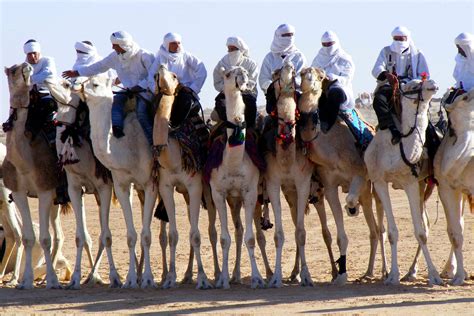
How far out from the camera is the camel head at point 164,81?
1602cm

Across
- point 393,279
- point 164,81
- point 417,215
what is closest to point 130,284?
point 164,81

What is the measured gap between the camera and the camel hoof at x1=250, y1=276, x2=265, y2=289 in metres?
15.8

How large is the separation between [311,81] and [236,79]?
1.06m

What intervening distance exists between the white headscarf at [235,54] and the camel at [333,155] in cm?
125

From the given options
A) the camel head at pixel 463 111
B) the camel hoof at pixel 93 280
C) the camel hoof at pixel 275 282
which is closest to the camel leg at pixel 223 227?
the camel hoof at pixel 275 282

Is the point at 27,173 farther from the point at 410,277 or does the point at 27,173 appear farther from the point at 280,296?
the point at 410,277

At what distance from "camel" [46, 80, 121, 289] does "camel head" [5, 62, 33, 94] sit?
0.31 m

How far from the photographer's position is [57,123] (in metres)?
16.3

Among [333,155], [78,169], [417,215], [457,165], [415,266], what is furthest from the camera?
[415,266]

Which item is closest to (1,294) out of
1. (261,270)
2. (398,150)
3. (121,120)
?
(121,120)

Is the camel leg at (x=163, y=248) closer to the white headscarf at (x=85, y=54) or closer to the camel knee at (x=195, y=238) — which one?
the camel knee at (x=195, y=238)

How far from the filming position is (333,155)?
639 inches

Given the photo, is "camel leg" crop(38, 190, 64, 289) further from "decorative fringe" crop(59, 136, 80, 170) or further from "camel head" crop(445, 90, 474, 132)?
"camel head" crop(445, 90, 474, 132)

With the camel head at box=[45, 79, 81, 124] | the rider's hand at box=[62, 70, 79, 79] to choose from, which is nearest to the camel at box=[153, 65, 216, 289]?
the camel head at box=[45, 79, 81, 124]
